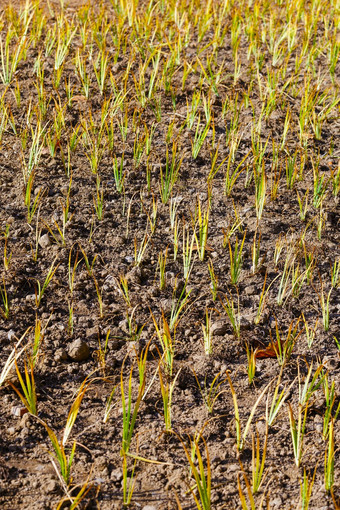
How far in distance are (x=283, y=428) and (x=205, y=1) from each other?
4.04m

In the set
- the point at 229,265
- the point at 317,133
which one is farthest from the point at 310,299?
the point at 317,133

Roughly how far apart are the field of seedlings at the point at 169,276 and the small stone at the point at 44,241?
0.01 meters

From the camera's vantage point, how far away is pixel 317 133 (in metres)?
3.43

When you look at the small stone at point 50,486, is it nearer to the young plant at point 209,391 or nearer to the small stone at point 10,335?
the young plant at point 209,391

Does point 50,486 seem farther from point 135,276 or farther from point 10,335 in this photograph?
point 135,276

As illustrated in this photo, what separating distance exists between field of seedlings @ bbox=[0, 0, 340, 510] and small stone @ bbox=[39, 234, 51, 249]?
0.01m

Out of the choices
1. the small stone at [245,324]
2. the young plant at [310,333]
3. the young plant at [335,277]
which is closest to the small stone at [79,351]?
the small stone at [245,324]

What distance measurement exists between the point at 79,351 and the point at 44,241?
71 cm

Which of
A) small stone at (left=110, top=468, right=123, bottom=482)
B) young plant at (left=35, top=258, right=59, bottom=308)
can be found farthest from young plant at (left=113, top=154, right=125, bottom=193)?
small stone at (left=110, top=468, right=123, bottom=482)

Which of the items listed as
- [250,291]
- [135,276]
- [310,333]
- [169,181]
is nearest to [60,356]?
[135,276]

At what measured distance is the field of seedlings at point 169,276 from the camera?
6.36 ft

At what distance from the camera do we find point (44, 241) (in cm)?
283

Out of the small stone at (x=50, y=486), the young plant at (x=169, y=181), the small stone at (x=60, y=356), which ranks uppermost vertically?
the young plant at (x=169, y=181)

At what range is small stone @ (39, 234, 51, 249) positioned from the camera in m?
2.83
